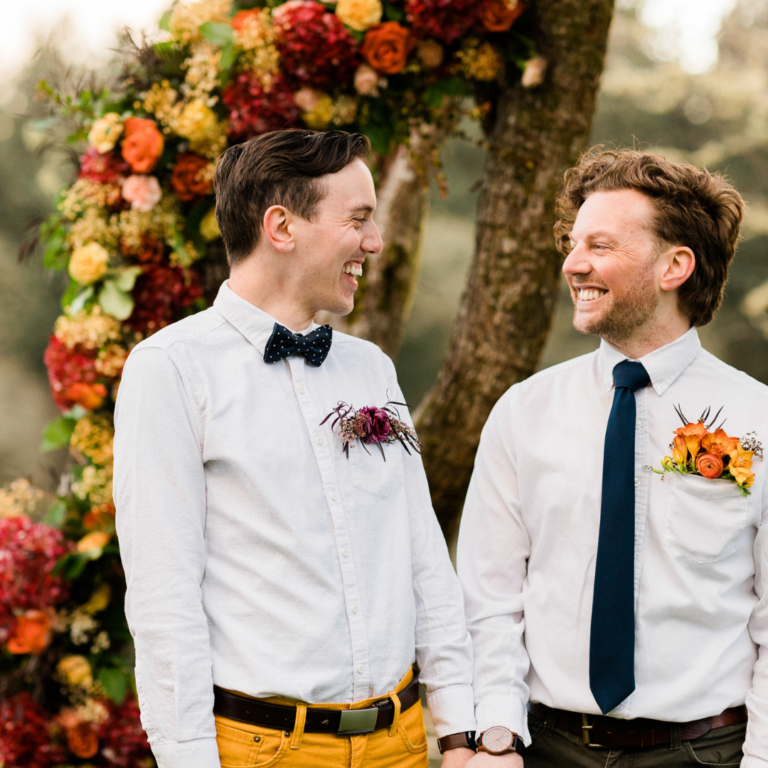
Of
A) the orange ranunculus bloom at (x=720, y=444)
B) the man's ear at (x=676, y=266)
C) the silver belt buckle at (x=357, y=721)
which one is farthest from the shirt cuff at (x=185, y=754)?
the man's ear at (x=676, y=266)

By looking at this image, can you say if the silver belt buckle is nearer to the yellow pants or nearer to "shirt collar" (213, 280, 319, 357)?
the yellow pants

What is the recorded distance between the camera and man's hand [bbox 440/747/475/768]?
1.96 meters

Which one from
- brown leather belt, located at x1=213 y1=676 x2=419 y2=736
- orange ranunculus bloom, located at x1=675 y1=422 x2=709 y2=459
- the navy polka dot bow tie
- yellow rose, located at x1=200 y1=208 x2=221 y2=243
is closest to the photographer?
brown leather belt, located at x1=213 y1=676 x2=419 y2=736

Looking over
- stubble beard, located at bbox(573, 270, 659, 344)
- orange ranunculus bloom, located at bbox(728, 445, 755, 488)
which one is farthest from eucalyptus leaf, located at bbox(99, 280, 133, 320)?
orange ranunculus bloom, located at bbox(728, 445, 755, 488)

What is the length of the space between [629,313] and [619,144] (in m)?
13.8

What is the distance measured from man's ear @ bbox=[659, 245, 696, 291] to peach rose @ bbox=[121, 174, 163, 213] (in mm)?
1941

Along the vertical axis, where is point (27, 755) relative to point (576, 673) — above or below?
below

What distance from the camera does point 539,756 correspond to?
209 centimetres

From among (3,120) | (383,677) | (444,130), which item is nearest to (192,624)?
(383,677)

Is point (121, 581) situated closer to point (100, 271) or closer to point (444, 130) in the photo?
point (100, 271)

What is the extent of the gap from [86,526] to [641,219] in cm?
241

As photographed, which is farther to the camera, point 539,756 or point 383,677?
Answer: point 539,756

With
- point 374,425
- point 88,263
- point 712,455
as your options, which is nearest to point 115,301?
point 88,263

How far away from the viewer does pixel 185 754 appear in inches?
63.7
